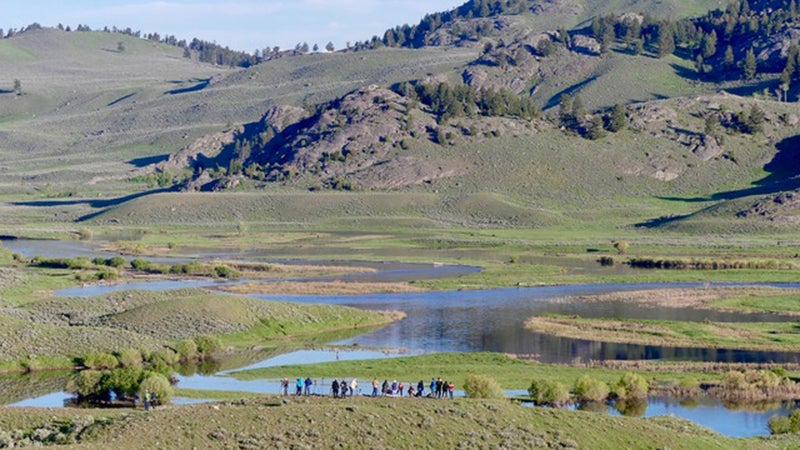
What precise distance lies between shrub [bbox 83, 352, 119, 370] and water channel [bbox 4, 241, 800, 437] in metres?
5.56

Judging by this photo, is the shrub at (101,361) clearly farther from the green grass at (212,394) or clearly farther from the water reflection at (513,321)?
the water reflection at (513,321)

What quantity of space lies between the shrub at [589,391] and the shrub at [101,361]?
29.1 meters

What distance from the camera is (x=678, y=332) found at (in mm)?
98500

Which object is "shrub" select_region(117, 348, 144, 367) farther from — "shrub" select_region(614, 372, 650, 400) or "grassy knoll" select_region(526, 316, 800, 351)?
"grassy knoll" select_region(526, 316, 800, 351)

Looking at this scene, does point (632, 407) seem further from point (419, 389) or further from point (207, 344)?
point (207, 344)

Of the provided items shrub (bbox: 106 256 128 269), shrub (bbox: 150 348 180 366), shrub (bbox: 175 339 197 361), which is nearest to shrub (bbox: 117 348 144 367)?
shrub (bbox: 150 348 180 366)

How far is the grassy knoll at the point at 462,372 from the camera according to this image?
79.0 meters

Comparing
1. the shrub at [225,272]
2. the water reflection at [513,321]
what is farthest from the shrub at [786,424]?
the shrub at [225,272]

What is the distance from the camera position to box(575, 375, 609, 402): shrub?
72250mm

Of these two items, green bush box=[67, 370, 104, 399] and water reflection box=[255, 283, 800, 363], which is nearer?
green bush box=[67, 370, 104, 399]

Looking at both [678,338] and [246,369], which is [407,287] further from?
[246,369]

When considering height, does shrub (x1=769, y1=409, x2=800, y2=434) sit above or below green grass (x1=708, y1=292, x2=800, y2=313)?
above

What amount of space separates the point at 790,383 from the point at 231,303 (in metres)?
42.9

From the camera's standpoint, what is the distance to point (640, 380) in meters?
74.6
